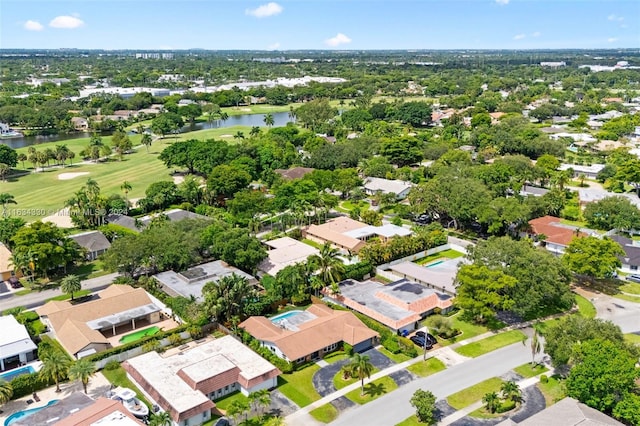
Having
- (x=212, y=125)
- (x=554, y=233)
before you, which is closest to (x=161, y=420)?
(x=554, y=233)

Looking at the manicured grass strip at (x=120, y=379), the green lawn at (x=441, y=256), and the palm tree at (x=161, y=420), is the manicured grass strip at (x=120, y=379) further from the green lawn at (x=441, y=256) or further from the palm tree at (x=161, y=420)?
the green lawn at (x=441, y=256)

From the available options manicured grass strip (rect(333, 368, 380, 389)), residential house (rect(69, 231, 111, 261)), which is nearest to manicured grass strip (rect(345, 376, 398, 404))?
manicured grass strip (rect(333, 368, 380, 389))

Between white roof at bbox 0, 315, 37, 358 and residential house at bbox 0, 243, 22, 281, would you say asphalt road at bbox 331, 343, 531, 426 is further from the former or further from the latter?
residential house at bbox 0, 243, 22, 281

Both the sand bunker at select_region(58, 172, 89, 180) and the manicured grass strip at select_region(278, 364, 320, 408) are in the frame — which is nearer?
the manicured grass strip at select_region(278, 364, 320, 408)

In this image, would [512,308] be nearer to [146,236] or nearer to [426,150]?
[146,236]

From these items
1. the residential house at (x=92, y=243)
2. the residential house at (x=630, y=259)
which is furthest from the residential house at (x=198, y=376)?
the residential house at (x=630, y=259)

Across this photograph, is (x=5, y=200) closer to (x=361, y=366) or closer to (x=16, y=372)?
(x=16, y=372)

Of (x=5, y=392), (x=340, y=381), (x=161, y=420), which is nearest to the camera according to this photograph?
(x=161, y=420)
